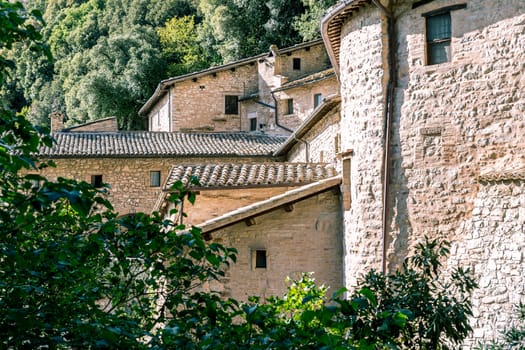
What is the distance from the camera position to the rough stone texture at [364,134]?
13.4 m

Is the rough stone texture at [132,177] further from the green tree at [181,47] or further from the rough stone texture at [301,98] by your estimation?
the green tree at [181,47]

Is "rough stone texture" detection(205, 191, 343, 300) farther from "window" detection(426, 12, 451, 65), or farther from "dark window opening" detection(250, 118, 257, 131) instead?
"dark window opening" detection(250, 118, 257, 131)

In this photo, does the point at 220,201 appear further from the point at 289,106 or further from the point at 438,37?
the point at 289,106

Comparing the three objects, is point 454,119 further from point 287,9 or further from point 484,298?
point 287,9

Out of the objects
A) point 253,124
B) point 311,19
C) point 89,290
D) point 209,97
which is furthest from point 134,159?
point 89,290

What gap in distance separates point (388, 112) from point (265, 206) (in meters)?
2.92

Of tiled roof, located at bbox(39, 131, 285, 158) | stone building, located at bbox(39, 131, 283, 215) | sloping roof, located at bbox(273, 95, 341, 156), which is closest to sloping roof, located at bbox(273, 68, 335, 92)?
tiled roof, located at bbox(39, 131, 285, 158)

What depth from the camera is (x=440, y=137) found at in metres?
12.7

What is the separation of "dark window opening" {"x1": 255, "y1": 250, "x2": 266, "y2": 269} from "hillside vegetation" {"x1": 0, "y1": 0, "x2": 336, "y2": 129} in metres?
24.6

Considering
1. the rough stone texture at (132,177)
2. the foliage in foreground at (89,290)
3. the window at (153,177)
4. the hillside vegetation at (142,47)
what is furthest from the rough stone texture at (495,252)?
the hillside vegetation at (142,47)

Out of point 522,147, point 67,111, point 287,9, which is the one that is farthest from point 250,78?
point 522,147

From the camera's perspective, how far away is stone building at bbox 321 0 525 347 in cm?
1182

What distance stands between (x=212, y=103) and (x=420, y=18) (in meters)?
23.6

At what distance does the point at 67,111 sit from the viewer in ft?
177
